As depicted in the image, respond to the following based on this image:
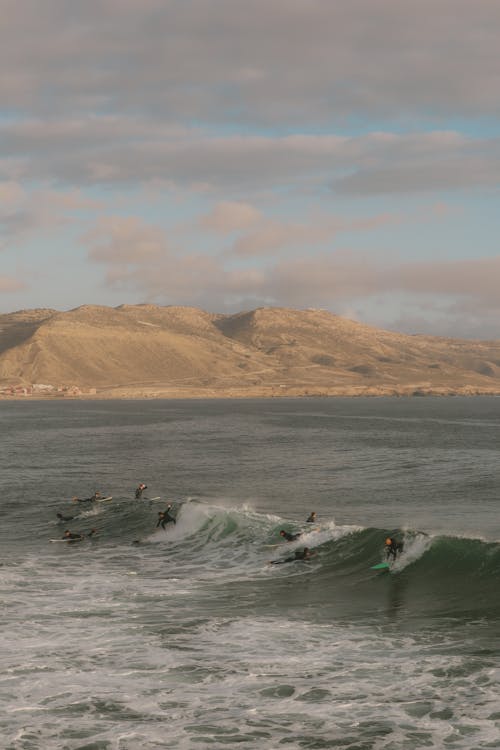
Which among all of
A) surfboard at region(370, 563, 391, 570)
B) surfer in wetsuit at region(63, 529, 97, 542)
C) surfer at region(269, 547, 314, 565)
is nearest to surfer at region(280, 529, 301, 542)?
surfer at region(269, 547, 314, 565)

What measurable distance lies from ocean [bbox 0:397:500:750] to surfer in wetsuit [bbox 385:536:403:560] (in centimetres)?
40

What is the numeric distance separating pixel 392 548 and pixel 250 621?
36.3ft

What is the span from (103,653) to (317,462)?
65.1m

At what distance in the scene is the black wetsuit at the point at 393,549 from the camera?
35.7 meters

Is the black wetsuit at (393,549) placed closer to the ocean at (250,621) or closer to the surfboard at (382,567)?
the ocean at (250,621)

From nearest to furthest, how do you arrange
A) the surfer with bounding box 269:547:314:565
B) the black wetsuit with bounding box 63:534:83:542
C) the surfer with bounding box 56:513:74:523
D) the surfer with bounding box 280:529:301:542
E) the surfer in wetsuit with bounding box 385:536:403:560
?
1. the surfer in wetsuit with bounding box 385:536:403:560
2. the surfer with bounding box 269:547:314:565
3. the surfer with bounding box 280:529:301:542
4. the black wetsuit with bounding box 63:534:83:542
5. the surfer with bounding box 56:513:74:523

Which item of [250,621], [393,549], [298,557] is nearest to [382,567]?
[393,549]

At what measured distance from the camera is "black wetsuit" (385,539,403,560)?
35.7 metres

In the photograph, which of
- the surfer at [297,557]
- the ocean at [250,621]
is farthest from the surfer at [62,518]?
the surfer at [297,557]

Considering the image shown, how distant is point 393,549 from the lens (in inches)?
1415

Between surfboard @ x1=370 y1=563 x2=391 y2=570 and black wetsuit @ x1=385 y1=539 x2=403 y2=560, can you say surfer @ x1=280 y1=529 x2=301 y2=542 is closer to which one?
black wetsuit @ x1=385 y1=539 x2=403 y2=560

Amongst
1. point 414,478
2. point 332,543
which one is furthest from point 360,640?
point 414,478

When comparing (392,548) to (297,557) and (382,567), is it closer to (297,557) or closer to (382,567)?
(382,567)

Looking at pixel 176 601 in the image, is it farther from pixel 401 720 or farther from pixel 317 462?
pixel 317 462
